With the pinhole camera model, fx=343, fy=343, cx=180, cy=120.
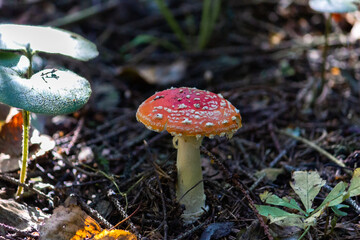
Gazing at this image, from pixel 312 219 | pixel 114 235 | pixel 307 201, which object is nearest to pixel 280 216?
pixel 312 219

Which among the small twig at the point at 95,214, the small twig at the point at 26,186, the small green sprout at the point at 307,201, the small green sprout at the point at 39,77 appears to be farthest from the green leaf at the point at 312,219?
the small twig at the point at 26,186

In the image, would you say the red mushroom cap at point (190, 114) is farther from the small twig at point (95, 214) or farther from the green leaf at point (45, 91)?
the small twig at point (95, 214)

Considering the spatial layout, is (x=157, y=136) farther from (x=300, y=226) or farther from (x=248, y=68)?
(x=248, y=68)

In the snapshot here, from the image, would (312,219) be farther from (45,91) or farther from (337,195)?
(45,91)

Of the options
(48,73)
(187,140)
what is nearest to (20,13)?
(48,73)

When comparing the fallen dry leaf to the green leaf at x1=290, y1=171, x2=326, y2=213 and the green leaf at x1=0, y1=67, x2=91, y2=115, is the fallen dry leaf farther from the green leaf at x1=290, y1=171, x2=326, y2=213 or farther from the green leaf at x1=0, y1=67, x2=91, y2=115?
the green leaf at x1=290, y1=171, x2=326, y2=213

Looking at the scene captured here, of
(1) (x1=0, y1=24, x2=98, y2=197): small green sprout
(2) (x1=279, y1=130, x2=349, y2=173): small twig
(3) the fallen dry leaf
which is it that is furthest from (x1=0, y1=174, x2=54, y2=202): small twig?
(2) (x1=279, y1=130, x2=349, y2=173): small twig
